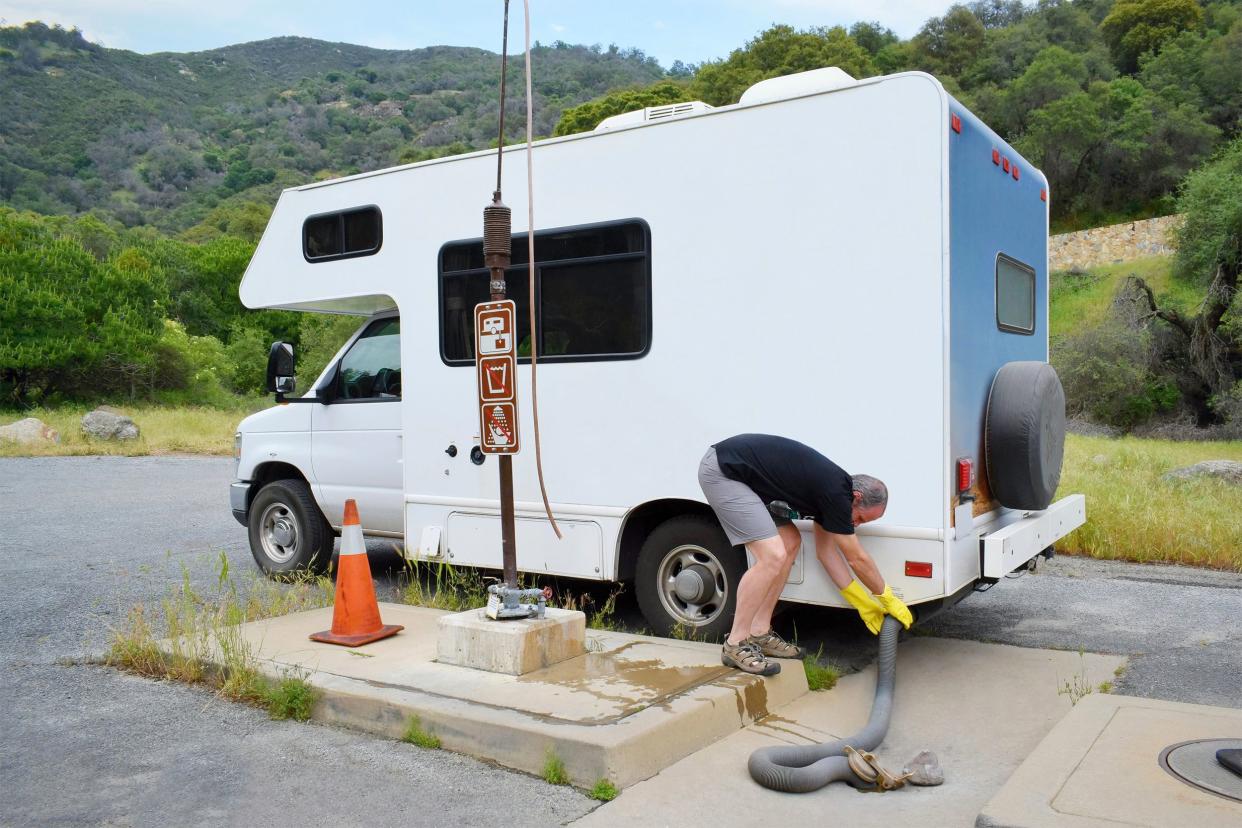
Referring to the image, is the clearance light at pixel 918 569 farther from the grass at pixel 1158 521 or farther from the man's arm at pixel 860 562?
the grass at pixel 1158 521

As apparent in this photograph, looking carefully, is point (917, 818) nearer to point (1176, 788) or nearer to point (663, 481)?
point (1176, 788)

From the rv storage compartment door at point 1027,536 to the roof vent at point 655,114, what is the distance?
2.79 metres

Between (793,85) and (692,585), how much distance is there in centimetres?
279

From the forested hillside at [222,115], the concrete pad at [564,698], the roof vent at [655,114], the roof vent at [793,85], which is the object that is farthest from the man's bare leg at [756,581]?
the forested hillside at [222,115]

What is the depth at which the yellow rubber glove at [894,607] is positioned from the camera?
16.1 feet

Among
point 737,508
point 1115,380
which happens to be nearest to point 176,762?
point 737,508

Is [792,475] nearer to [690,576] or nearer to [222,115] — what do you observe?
[690,576]

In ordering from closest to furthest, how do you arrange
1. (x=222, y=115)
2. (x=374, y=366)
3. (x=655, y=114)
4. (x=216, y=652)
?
(x=216, y=652), (x=655, y=114), (x=374, y=366), (x=222, y=115)

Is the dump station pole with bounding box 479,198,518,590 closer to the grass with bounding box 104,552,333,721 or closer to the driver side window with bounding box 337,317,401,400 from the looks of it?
the grass with bounding box 104,552,333,721

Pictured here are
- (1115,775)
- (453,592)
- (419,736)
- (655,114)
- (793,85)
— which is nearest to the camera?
(1115,775)

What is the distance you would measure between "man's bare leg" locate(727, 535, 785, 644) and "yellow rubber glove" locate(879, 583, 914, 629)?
1.64ft

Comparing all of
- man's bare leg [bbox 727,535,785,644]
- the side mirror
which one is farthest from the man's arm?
the side mirror

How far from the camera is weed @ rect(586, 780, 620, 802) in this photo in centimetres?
381

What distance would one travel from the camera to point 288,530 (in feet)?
26.5
